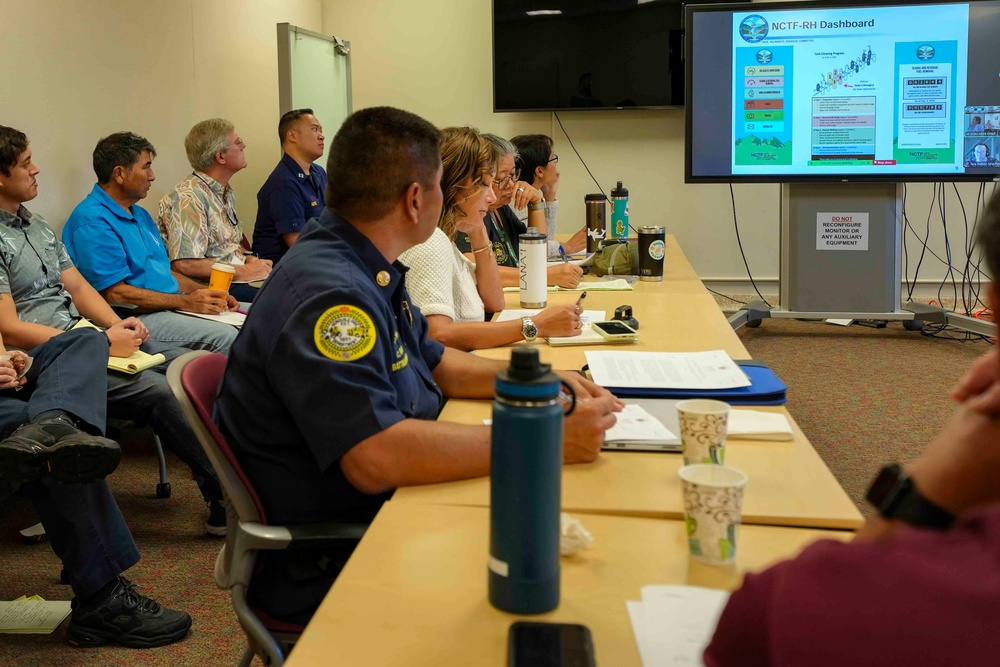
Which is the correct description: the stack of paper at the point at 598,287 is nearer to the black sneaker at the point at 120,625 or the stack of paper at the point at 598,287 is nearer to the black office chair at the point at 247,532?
the black sneaker at the point at 120,625

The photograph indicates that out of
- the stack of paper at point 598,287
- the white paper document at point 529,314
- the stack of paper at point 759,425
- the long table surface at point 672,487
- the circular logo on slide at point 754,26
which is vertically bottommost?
the long table surface at point 672,487

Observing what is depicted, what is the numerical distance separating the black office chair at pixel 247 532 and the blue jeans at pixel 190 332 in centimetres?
197

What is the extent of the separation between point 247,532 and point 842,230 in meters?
4.15

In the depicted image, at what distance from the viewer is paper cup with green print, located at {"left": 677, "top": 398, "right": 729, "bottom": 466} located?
122cm

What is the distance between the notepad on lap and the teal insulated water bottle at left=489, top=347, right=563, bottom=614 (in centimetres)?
216

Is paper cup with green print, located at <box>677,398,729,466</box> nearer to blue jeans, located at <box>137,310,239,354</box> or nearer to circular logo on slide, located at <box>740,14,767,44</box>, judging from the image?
blue jeans, located at <box>137,310,239,354</box>

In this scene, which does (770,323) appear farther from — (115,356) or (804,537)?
(804,537)

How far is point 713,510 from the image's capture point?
1021 millimetres

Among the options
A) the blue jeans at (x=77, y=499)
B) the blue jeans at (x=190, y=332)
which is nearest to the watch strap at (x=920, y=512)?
the blue jeans at (x=77, y=499)

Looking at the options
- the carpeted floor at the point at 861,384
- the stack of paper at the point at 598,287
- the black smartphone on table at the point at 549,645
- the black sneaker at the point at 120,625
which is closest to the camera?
the black smartphone on table at the point at 549,645

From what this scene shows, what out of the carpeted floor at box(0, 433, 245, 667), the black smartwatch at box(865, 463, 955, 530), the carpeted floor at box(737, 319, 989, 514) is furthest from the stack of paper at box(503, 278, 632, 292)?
the black smartwatch at box(865, 463, 955, 530)

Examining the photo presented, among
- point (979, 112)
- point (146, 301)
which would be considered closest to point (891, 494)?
point (146, 301)

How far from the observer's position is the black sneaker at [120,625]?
7.18 feet

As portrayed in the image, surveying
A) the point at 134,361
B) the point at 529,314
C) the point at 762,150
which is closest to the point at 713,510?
the point at 529,314
